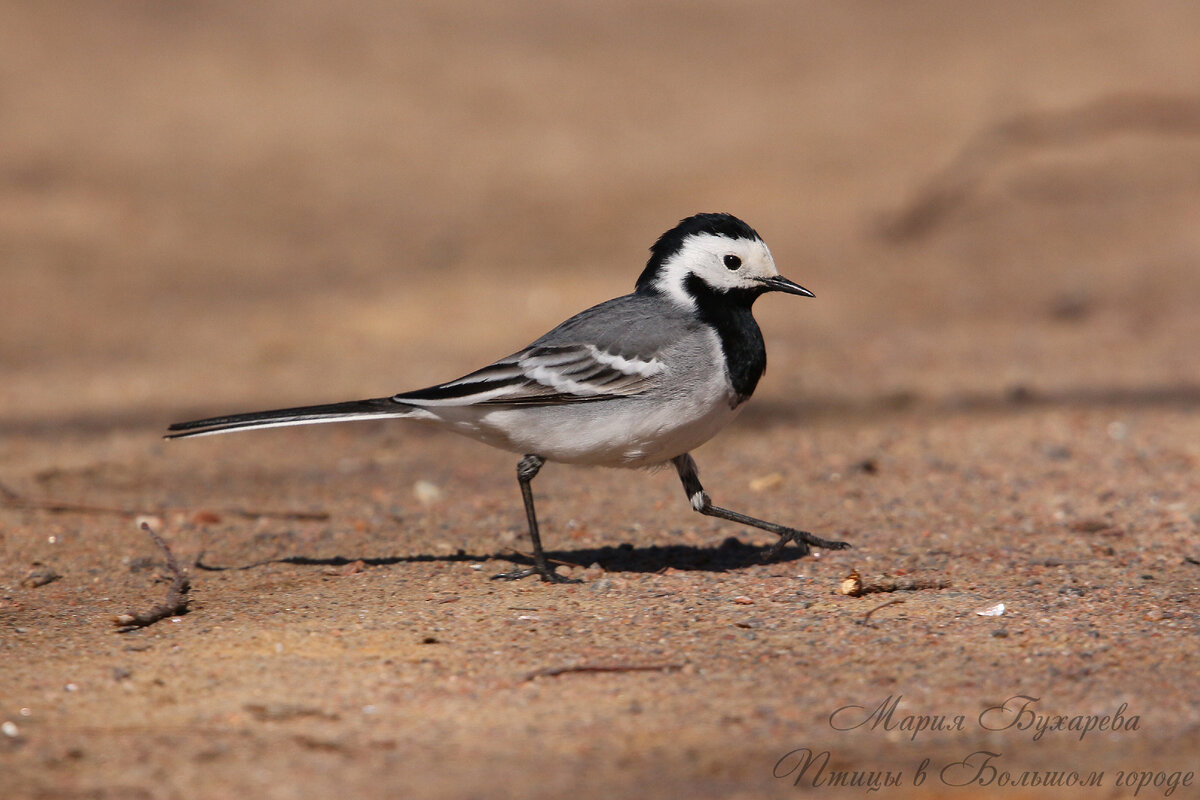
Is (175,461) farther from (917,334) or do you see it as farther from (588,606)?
(917,334)

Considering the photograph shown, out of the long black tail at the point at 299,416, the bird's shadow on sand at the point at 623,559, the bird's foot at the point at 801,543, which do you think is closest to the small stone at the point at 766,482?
the bird's shadow on sand at the point at 623,559

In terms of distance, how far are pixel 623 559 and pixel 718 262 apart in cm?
135

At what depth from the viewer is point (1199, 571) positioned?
524 cm

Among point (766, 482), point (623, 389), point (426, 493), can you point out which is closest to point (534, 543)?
point (623, 389)

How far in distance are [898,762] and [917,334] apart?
719cm

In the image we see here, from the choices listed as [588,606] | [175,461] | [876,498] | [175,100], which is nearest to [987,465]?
[876,498]

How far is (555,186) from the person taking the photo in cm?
1479

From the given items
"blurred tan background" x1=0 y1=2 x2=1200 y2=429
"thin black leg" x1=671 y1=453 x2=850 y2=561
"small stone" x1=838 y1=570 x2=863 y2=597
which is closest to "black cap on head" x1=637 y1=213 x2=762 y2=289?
"thin black leg" x1=671 y1=453 x2=850 y2=561

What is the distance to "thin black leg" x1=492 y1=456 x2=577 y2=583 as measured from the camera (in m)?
5.24

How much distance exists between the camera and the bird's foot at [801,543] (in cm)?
561

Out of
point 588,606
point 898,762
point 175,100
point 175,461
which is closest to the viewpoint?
point 898,762

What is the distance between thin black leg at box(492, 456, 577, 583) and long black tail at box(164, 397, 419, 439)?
0.51 meters

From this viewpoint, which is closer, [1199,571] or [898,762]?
[898,762]

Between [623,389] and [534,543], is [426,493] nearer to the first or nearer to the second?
[534,543]
